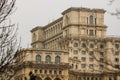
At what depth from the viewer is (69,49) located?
6088 inches

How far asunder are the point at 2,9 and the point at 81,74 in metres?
125

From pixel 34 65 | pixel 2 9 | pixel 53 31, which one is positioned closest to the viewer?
pixel 2 9

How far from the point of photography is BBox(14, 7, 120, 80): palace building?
14225 centimetres

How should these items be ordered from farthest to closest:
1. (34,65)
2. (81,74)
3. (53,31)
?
(53,31), (81,74), (34,65)

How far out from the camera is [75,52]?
15500cm

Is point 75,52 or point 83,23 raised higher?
point 83,23

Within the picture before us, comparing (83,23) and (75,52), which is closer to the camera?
(75,52)

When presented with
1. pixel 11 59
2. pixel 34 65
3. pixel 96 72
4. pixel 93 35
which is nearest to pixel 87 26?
pixel 93 35

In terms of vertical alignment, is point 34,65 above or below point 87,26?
below

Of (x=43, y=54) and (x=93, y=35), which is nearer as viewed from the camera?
(x=43, y=54)

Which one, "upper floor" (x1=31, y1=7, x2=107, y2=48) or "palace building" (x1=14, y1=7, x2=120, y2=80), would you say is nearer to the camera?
"palace building" (x1=14, y1=7, x2=120, y2=80)

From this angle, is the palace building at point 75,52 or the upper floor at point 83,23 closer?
the palace building at point 75,52

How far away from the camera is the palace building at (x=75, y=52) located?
142 meters

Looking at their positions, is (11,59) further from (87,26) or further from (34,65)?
(87,26)
